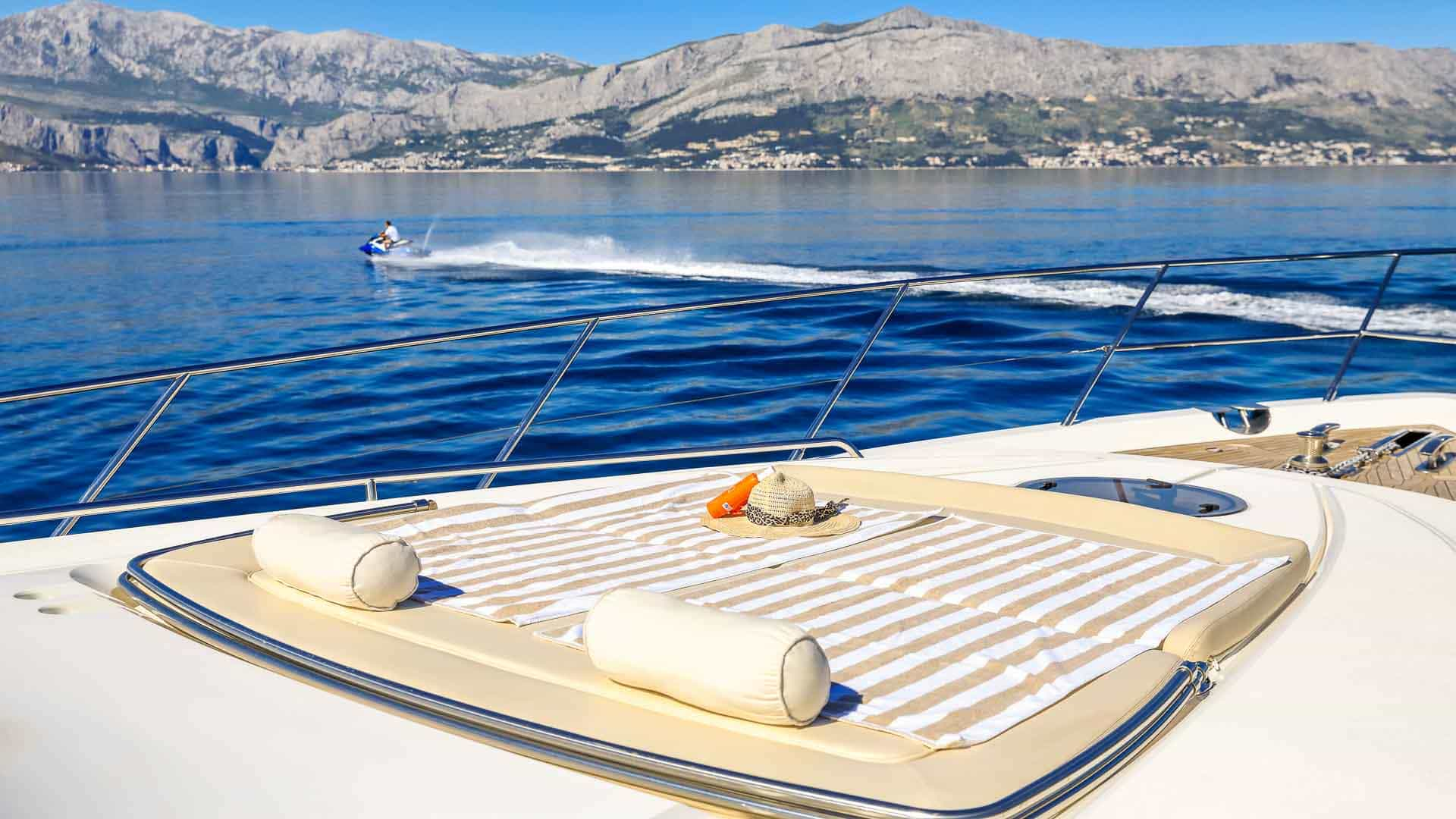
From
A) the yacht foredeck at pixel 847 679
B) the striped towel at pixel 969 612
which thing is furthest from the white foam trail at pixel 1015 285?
the yacht foredeck at pixel 847 679

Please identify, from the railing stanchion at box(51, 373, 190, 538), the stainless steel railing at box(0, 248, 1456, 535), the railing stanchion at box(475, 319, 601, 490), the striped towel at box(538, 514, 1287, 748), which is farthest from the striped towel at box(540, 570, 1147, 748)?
the railing stanchion at box(51, 373, 190, 538)

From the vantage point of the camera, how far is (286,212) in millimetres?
51406

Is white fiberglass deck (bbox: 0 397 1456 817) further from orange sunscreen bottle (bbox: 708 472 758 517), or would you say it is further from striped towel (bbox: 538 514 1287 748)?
orange sunscreen bottle (bbox: 708 472 758 517)

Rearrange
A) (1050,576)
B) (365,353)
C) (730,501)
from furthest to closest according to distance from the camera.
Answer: (365,353) → (730,501) → (1050,576)

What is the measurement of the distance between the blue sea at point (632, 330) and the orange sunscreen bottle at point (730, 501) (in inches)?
47.7

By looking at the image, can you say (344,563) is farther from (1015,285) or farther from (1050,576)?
(1015,285)

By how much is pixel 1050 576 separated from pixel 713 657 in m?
0.83

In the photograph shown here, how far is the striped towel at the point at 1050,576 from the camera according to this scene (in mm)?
1726

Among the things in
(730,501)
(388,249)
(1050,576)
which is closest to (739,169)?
(388,249)

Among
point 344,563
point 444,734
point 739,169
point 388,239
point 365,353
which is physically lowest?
point 388,239

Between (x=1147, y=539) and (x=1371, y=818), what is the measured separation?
95cm

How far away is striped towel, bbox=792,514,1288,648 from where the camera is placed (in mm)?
1726

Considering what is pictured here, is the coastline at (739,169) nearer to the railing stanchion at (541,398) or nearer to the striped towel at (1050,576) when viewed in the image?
the railing stanchion at (541,398)

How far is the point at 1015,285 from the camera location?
765 inches
